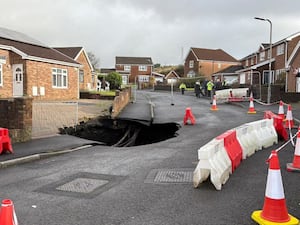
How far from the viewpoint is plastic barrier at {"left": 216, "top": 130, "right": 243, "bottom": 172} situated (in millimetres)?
6641

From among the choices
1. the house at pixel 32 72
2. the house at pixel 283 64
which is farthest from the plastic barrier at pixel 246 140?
the house at pixel 32 72

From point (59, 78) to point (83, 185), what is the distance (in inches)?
1020

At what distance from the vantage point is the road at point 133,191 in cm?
446

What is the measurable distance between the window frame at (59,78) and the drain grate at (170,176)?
80.4 feet

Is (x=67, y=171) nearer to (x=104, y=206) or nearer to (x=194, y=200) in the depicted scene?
(x=104, y=206)

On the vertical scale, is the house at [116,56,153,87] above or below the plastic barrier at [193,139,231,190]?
above

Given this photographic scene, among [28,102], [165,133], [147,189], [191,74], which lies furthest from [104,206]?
[191,74]

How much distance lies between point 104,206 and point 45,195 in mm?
1240

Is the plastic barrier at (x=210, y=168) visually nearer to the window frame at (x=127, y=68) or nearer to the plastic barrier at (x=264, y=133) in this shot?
the plastic barrier at (x=264, y=133)

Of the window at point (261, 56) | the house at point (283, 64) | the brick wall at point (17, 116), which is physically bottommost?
the brick wall at point (17, 116)

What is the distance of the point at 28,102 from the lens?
10805mm

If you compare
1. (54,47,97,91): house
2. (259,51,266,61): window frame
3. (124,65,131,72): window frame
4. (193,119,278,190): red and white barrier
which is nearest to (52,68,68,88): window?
(54,47,97,91): house

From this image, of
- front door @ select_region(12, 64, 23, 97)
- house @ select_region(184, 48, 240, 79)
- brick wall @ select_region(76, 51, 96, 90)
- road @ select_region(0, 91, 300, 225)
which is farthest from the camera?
house @ select_region(184, 48, 240, 79)

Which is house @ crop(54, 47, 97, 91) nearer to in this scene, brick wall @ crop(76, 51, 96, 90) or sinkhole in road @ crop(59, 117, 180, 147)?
Answer: brick wall @ crop(76, 51, 96, 90)
